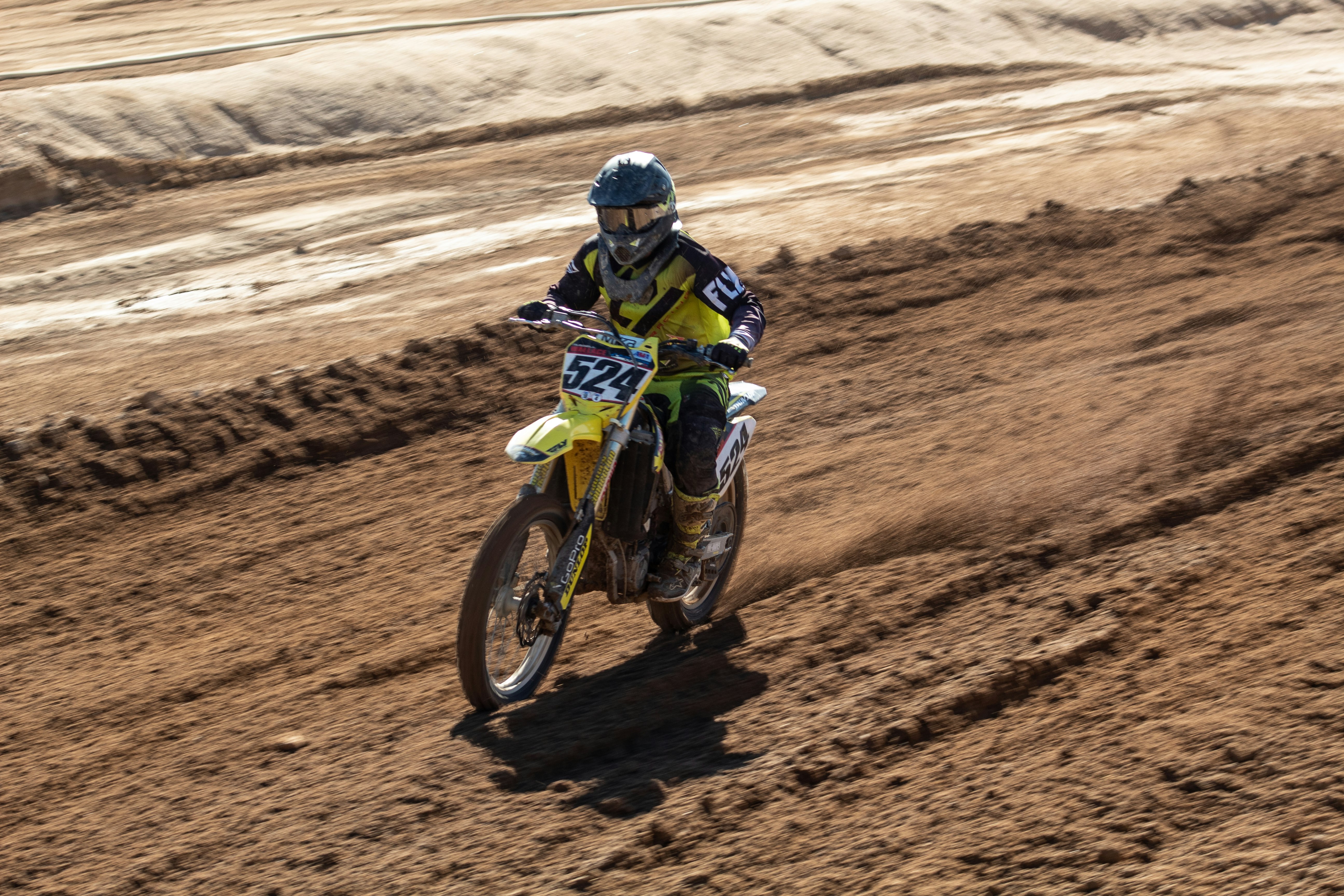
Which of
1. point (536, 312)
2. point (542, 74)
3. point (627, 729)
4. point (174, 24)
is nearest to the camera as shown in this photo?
point (627, 729)

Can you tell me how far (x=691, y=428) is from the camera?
5.43 metres

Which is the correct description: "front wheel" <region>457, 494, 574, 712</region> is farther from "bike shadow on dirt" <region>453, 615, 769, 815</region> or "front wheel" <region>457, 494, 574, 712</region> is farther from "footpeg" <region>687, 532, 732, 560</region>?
"footpeg" <region>687, 532, 732, 560</region>

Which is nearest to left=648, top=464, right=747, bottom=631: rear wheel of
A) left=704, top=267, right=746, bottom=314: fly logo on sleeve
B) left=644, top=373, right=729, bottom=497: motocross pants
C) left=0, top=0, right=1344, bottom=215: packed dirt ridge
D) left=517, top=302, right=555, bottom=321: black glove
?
left=644, top=373, right=729, bottom=497: motocross pants

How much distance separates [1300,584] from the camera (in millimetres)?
5395

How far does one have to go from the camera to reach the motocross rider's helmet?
5.16 metres

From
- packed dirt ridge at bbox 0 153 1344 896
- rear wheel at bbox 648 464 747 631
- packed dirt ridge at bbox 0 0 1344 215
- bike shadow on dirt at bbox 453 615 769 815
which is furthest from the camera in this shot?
packed dirt ridge at bbox 0 0 1344 215

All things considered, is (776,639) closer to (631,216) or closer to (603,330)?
(603,330)

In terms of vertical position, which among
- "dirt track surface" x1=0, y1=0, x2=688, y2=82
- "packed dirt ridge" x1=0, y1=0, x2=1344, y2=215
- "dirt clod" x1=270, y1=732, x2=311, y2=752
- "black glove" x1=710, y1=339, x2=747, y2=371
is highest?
"dirt track surface" x1=0, y1=0, x2=688, y2=82

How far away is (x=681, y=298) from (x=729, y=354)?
25.3 inches

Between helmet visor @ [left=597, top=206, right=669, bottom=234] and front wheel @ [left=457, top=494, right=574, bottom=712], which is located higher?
helmet visor @ [left=597, top=206, right=669, bottom=234]

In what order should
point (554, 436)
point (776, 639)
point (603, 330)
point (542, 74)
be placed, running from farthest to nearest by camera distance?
point (542, 74)
point (776, 639)
point (603, 330)
point (554, 436)

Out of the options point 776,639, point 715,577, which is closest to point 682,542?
point 715,577

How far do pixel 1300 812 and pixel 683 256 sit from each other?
3.33 meters

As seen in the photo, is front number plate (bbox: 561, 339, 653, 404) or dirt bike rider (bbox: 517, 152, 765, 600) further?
dirt bike rider (bbox: 517, 152, 765, 600)
